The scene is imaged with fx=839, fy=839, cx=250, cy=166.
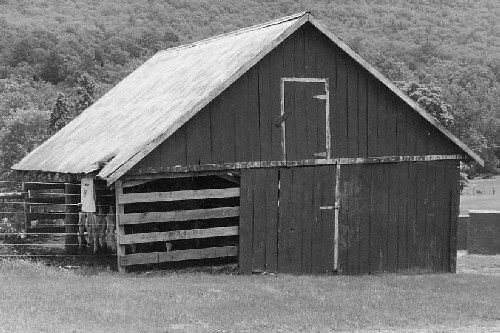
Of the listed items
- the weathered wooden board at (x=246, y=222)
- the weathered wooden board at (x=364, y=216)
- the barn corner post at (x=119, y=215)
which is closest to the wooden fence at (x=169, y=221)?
the barn corner post at (x=119, y=215)

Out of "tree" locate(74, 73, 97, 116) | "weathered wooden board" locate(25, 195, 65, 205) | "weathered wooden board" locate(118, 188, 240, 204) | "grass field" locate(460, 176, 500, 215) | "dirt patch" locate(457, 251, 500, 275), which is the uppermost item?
"tree" locate(74, 73, 97, 116)

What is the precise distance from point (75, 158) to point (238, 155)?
13.7 feet

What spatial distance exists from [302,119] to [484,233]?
13.3m

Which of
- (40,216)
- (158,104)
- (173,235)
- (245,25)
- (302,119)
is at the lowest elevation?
(40,216)

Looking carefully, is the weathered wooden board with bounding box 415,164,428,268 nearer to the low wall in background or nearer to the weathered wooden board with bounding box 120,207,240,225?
the weathered wooden board with bounding box 120,207,240,225

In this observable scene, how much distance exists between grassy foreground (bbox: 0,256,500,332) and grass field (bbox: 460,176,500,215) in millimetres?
29586

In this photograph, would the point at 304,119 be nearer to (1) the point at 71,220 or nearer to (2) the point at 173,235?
(2) the point at 173,235

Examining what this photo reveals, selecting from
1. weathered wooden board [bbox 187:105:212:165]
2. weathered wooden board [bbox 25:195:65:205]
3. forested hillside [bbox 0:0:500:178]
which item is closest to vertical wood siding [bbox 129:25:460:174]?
weathered wooden board [bbox 187:105:212:165]

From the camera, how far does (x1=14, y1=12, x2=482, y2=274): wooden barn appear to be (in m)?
18.4

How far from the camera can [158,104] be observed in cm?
2081

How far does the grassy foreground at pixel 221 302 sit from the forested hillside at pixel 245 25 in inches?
2350

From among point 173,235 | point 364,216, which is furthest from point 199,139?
point 364,216

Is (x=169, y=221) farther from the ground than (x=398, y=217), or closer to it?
farther from the ground

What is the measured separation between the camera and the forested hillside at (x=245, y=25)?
91.5 metres
